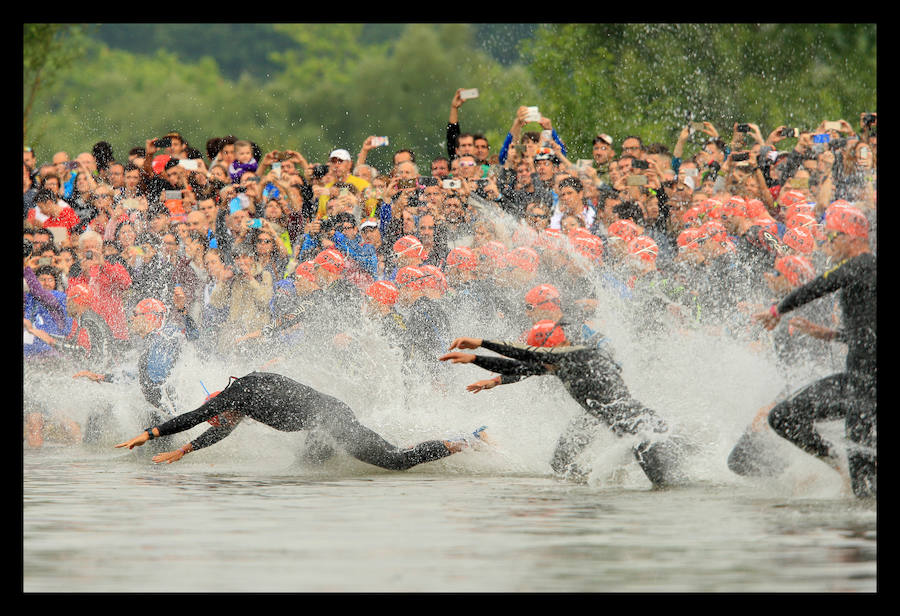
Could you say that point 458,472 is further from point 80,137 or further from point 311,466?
point 80,137

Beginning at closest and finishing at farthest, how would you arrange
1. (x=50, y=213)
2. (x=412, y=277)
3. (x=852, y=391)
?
1. (x=852, y=391)
2. (x=412, y=277)
3. (x=50, y=213)

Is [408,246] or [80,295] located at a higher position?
[408,246]

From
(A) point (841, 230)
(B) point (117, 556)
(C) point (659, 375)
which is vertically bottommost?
(B) point (117, 556)

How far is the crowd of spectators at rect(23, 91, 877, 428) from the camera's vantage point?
13227mm

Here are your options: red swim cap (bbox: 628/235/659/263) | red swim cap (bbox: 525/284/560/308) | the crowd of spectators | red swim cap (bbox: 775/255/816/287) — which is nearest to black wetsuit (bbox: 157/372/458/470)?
red swim cap (bbox: 525/284/560/308)

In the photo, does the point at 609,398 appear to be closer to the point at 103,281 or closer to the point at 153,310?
the point at 153,310

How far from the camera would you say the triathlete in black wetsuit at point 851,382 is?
954 cm

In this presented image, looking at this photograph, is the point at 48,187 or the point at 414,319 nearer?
the point at 414,319

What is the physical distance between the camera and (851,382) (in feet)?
31.4

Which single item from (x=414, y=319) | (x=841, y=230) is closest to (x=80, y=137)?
(x=414, y=319)

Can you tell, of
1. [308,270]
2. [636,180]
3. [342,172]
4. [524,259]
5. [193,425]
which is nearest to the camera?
[193,425]

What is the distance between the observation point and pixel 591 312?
12.6m

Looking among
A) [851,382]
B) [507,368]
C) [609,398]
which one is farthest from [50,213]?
[851,382]

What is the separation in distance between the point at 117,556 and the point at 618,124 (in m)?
15.4
